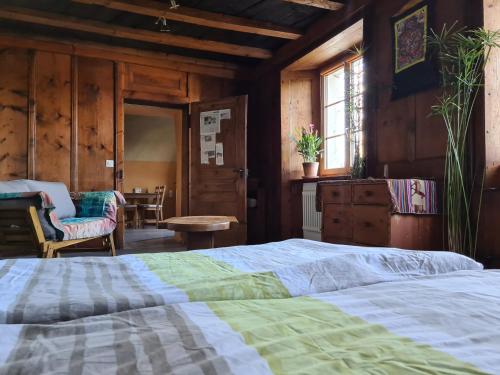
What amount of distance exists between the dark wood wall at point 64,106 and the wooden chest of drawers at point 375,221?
308 centimetres

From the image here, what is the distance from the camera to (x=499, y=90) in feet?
8.05

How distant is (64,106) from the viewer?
4609 millimetres

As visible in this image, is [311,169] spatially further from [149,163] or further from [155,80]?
[149,163]

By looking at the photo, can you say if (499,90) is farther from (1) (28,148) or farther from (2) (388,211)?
(1) (28,148)

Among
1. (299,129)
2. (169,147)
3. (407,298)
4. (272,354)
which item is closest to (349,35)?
(299,129)

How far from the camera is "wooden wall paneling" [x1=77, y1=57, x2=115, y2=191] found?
4680 mm

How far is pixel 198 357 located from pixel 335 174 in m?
4.04

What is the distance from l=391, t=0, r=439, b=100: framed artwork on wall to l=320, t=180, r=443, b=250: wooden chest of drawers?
0.89m

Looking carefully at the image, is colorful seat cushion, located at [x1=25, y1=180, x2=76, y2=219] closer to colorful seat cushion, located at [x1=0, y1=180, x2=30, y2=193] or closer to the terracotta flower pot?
colorful seat cushion, located at [x1=0, y1=180, x2=30, y2=193]

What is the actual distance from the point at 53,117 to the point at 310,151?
122 inches

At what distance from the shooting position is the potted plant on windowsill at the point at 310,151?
4.43 metres

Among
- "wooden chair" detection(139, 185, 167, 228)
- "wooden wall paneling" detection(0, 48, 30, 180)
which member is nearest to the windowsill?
"wooden wall paneling" detection(0, 48, 30, 180)

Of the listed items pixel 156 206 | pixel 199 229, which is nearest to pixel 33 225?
pixel 199 229

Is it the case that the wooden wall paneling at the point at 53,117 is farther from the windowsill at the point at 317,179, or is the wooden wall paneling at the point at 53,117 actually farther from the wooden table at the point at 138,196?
the wooden table at the point at 138,196
